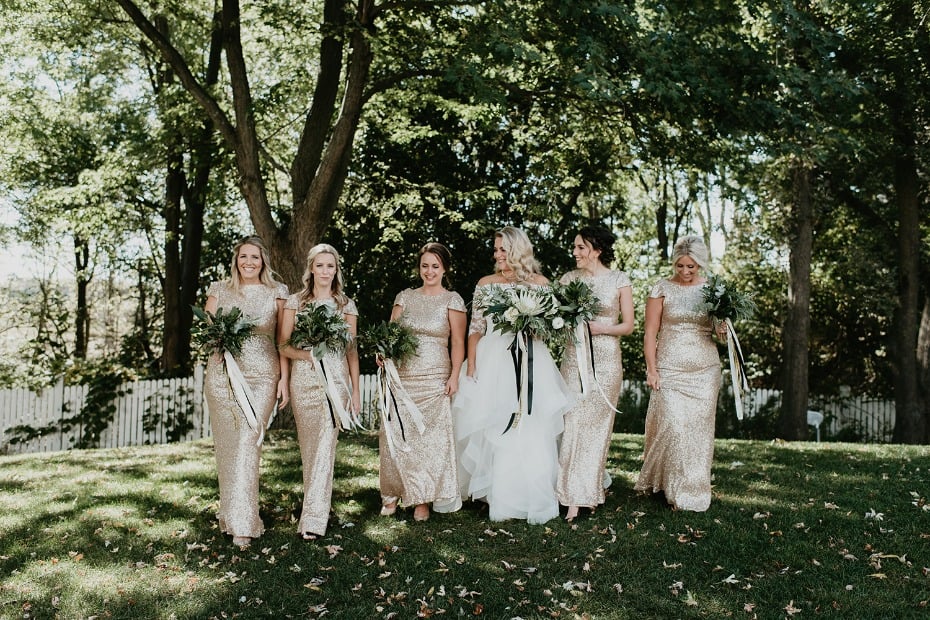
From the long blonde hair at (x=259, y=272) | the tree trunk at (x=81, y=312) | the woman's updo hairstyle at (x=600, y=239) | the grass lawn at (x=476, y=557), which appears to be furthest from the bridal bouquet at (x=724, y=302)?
the tree trunk at (x=81, y=312)

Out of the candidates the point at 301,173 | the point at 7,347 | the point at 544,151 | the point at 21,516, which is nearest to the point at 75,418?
the point at 301,173

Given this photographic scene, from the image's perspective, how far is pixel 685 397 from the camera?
263 inches

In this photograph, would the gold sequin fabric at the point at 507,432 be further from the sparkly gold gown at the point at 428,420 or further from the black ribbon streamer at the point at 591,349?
the black ribbon streamer at the point at 591,349

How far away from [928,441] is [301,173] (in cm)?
1430

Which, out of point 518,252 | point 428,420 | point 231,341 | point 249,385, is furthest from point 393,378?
point 518,252

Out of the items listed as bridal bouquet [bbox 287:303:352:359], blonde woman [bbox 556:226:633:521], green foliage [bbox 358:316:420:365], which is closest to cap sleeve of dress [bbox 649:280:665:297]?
blonde woman [bbox 556:226:633:521]

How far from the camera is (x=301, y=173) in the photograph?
11727mm

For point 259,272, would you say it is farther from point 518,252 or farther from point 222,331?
point 518,252

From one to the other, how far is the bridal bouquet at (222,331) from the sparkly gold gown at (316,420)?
1.60ft

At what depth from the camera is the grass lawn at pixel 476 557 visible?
15.1ft

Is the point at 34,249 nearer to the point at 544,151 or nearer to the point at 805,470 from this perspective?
the point at 544,151

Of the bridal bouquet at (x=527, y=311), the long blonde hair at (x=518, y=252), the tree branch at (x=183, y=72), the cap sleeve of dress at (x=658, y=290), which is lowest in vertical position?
the bridal bouquet at (x=527, y=311)

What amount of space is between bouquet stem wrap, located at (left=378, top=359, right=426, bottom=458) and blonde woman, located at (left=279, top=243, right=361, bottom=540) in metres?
0.32

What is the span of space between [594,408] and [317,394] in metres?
2.48
